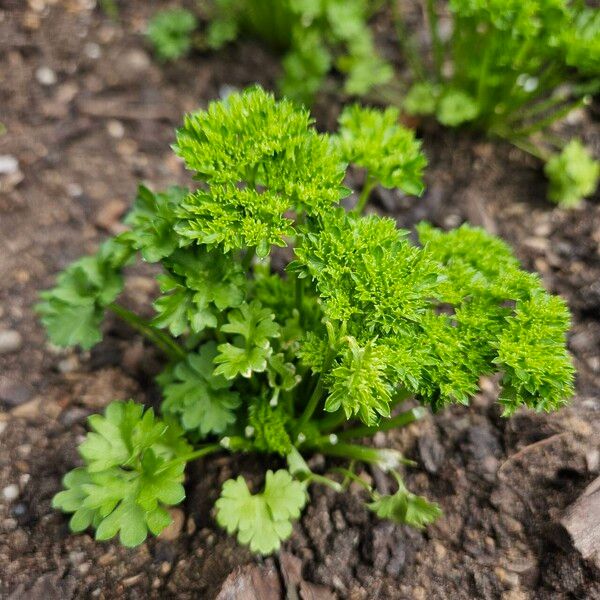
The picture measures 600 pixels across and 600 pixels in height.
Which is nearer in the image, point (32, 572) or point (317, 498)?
point (32, 572)

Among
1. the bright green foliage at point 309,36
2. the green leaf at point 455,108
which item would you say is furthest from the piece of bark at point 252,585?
the bright green foliage at point 309,36

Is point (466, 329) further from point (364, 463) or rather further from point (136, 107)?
point (136, 107)

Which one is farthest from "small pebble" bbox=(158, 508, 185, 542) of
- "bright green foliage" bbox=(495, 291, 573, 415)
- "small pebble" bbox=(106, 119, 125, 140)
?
"small pebble" bbox=(106, 119, 125, 140)

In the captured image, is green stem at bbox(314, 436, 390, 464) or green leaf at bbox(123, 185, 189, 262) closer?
green leaf at bbox(123, 185, 189, 262)

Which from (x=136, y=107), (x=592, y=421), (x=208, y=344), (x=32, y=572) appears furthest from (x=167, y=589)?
(x=136, y=107)

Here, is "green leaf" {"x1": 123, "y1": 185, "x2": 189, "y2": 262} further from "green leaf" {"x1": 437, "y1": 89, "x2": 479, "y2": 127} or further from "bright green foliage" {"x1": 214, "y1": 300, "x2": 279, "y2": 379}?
"green leaf" {"x1": 437, "y1": 89, "x2": 479, "y2": 127}

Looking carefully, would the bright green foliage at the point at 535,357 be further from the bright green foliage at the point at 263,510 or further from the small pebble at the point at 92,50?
the small pebble at the point at 92,50
